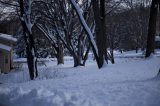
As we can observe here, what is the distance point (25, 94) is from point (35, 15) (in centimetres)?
2346

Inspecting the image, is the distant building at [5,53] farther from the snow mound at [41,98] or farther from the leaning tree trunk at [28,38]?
the snow mound at [41,98]

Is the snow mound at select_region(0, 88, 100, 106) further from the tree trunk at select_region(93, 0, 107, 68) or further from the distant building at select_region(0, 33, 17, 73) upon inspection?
the distant building at select_region(0, 33, 17, 73)

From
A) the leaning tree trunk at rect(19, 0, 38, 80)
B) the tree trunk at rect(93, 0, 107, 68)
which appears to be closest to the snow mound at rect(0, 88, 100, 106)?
the tree trunk at rect(93, 0, 107, 68)

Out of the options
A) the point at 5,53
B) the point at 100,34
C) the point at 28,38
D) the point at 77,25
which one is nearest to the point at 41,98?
the point at 100,34

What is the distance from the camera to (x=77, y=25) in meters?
39.2

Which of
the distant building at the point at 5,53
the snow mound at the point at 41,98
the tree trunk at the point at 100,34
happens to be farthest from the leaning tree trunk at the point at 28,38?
the distant building at the point at 5,53

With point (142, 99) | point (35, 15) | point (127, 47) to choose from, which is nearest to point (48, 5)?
point (35, 15)

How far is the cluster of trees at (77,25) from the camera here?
19625 millimetres

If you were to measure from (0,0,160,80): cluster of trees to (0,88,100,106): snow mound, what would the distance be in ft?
27.7

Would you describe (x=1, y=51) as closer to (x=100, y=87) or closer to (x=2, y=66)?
(x=2, y=66)

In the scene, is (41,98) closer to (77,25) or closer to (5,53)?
(77,25)

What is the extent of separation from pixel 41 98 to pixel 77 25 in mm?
29671

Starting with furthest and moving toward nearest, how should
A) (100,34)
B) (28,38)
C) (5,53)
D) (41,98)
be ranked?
(5,53), (28,38), (100,34), (41,98)

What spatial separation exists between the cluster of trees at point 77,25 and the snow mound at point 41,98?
27.7 feet
